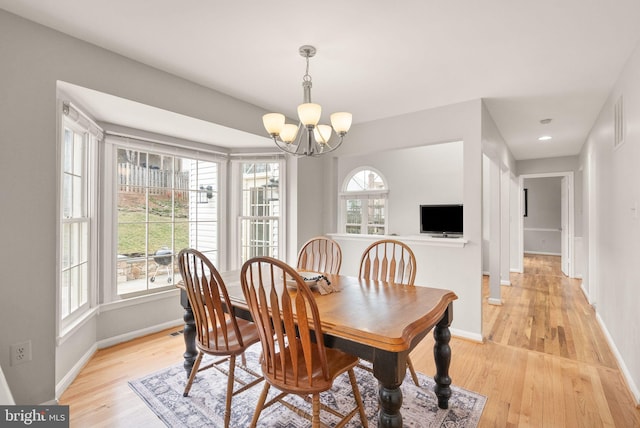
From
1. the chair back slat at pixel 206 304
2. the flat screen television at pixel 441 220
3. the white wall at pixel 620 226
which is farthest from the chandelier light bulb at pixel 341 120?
the flat screen television at pixel 441 220

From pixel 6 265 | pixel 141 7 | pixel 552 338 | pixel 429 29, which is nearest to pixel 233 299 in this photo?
pixel 6 265

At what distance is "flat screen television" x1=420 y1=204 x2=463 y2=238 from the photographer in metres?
5.53

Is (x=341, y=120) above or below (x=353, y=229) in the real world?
above

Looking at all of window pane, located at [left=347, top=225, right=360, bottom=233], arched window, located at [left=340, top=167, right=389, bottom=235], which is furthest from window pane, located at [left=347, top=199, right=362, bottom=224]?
window pane, located at [left=347, top=225, right=360, bottom=233]

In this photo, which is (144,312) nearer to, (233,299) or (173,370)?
(173,370)

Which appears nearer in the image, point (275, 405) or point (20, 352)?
point (20, 352)

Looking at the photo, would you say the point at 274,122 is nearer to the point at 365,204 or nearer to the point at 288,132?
the point at 288,132

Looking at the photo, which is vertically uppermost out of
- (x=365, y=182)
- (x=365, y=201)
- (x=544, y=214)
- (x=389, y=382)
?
(x=365, y=182)

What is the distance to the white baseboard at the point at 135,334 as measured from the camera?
2980 millimetres

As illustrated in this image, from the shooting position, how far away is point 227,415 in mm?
1851

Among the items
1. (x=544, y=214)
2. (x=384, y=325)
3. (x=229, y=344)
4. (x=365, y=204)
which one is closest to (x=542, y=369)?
(x=384, y=325)

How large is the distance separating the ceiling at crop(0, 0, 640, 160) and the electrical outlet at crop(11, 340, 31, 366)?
1.98 metres

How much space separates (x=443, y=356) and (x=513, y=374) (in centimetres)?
96

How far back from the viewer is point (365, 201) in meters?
7.06
